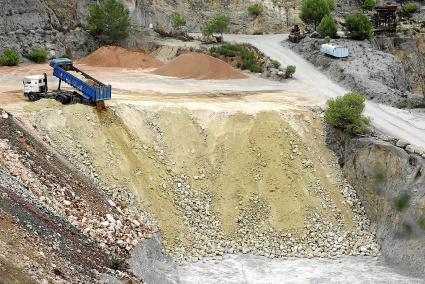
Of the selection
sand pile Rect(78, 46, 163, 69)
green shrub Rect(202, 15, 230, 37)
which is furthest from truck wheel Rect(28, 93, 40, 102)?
green shrub Rect(202, 15, 230, 37)

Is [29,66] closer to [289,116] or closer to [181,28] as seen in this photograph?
[181,28]

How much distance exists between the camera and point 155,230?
30.4m

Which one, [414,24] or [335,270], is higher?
[414,24]

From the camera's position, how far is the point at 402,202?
31.5 metres

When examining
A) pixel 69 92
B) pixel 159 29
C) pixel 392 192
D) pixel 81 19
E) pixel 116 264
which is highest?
pixel 81 19

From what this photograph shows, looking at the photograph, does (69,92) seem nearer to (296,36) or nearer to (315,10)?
(296,36)

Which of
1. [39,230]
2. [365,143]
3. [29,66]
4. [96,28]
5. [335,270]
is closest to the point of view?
[39,230]

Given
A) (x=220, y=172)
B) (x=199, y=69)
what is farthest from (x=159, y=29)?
(x=220, y=172)

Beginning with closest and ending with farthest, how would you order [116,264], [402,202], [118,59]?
[116,264] → [402,202] → [118,59]

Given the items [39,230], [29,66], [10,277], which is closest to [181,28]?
[29,66]

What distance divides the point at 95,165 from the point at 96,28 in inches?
1109

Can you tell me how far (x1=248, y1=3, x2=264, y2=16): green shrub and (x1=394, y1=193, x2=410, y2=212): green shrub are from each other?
39.9 metres

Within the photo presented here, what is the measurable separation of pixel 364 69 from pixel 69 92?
83.9 feet

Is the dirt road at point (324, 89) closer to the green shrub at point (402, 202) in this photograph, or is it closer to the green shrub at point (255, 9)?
the green shrub at point (255, 9)
